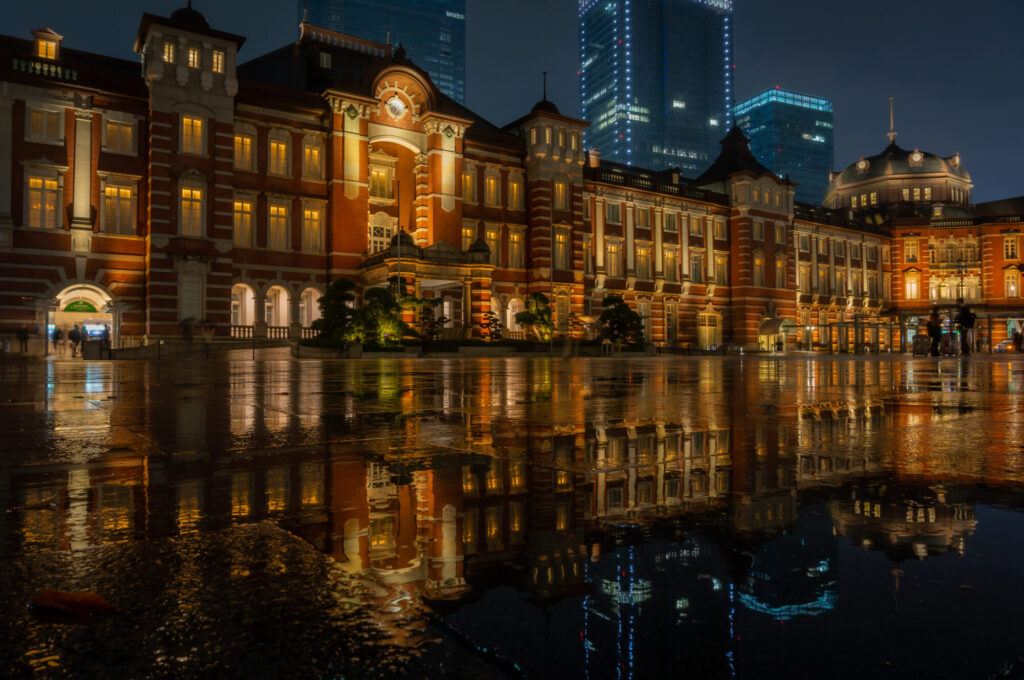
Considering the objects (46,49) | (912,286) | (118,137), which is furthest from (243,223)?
(912,286)

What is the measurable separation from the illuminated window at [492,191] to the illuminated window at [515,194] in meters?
0.79

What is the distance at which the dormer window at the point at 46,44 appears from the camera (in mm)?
28138

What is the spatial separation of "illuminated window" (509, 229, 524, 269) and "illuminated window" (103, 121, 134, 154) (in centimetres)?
2004

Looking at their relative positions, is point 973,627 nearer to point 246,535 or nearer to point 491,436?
point 246,535

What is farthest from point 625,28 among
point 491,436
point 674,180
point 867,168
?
point 491,436

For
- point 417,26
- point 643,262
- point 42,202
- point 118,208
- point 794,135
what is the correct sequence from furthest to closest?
point 417,26 < point 794,135 < point 643,262 < point 118,208 < point 42,202

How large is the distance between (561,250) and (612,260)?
20.3 feet

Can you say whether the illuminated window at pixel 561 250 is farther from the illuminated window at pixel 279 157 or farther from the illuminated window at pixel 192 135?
the illuminated window at pixel 192 135

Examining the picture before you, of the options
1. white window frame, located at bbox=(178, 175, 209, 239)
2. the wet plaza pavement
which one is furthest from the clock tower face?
the wet plaza pavement

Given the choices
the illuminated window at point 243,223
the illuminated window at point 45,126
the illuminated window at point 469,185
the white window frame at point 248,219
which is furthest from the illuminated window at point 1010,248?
the illuminated window at point 45,126

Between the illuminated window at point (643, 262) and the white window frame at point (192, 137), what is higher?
the white window frame at point (192, 137)

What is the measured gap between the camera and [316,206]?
3312 cm

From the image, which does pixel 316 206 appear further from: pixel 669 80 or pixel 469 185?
pixel 669 80

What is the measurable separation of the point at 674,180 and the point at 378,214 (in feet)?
77.3
